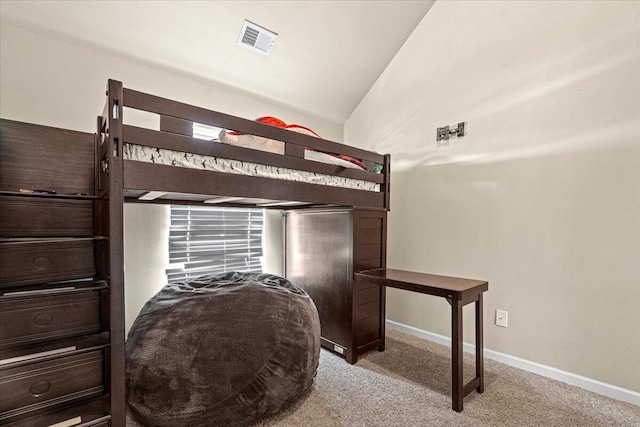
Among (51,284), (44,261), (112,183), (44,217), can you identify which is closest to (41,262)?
(44,261)

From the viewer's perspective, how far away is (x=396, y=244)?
9.89ft

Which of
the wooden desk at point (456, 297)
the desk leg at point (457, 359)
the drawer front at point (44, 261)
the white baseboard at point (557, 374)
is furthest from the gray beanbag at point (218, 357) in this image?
the white baseboard at point (557, 374)

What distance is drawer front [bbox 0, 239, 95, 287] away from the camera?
4.67 feet

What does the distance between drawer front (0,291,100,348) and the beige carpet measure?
1.03 m

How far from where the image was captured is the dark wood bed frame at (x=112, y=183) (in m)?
1.30

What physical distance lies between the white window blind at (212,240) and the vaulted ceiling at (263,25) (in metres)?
1.16

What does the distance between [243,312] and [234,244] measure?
137 centimetres

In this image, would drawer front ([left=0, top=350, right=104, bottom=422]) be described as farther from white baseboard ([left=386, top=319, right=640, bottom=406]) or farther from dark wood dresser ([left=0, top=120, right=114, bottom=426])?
white baseboard ([left=386, top=319, right=640, bottom=406])

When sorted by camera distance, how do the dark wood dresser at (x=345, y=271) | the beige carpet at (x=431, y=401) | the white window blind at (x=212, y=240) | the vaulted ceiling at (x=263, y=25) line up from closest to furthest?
the beige carpet at (x=431, y=401), the vaulted ceiling at (x=263, y=25), the dark wood dresser at (x=345, y=271), the white window blind at (x=212, y=240)

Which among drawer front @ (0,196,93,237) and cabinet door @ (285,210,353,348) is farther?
cabinet door @ (285,210,353,348)

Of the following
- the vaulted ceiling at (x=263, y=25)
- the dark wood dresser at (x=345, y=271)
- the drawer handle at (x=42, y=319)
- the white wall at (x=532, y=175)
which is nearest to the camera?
the drawer handle at (x=42, y=319)

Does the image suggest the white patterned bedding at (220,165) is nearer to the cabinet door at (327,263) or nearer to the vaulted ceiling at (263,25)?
the cabinet door at (327,263)

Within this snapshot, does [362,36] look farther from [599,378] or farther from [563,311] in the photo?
[599,378]

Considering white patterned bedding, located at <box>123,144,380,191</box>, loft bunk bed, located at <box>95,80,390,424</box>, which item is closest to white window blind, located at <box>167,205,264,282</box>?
loft bunk bed, located at <box>95,80,390,424</box>
